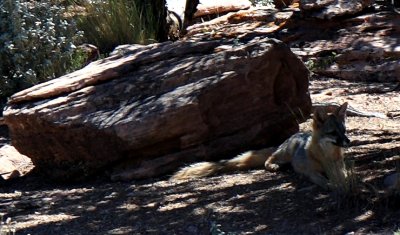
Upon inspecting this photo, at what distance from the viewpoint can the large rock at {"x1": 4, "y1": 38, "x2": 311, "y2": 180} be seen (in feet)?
26.2

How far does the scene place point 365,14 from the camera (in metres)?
12.0

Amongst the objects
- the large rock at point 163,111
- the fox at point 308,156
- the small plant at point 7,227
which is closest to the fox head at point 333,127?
the fox at point 308,156

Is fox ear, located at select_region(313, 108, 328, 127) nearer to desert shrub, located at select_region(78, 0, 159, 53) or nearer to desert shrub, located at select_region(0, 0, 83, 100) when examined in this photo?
desert shrub, located at select_region(0, 0, 83, 100)

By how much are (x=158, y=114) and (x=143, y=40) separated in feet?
17.2

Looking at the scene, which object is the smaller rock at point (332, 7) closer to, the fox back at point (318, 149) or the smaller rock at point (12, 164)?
the fox back at point (318, 149)

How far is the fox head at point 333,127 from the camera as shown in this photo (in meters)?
6.69

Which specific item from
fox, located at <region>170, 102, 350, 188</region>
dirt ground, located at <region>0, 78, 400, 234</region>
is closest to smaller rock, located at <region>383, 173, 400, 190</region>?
dirt ground, located at <region>0, 78, 400, 234</region>

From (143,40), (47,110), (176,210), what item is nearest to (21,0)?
(143,40)

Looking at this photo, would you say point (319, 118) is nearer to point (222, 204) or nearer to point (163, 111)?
point (222, 204)

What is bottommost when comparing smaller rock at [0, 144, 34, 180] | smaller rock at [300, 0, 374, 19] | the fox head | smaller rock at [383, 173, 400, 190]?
smaller rock at [0, 144, 34, 180]

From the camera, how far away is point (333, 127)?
679 cm

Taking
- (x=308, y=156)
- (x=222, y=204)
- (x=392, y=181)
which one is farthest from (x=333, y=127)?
(x=222, y=204)

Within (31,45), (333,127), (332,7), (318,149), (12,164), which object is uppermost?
(31,45)

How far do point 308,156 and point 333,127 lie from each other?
21.9 inches
